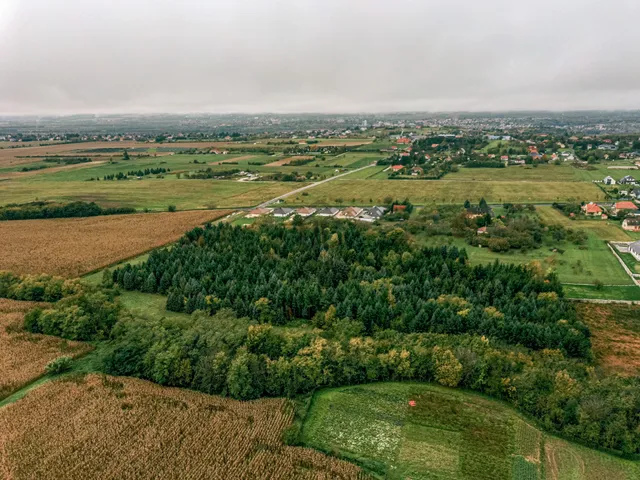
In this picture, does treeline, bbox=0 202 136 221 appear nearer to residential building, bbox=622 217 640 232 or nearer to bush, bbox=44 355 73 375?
bush, bbox=44 355 73 375

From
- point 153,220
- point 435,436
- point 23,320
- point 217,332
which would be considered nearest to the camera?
point 435,436

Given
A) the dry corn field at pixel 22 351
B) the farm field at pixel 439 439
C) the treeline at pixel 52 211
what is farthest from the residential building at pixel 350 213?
the dry corn field at pixel 22 351

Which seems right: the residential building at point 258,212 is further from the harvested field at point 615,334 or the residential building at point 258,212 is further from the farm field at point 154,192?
the harvested field at point 615,334

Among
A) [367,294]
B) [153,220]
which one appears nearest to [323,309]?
[367,294]

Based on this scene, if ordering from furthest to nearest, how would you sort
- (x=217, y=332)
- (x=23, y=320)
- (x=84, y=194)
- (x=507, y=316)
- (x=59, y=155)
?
(x=59, y=155) < (x=84, y=194) < (x=23, y=320) < (x=507, y=316) < (x=217, y=332)

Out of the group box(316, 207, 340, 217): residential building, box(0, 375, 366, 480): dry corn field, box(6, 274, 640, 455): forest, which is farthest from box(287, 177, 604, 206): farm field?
box(0, 375, 366, 480): dry corn field

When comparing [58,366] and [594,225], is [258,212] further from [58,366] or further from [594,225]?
[594,225]

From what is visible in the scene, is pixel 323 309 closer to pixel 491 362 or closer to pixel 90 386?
pixel 491 362
